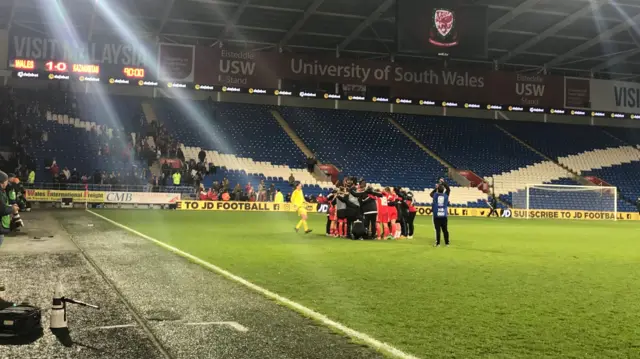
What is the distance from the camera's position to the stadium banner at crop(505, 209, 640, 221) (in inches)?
1624

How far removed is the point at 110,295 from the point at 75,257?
4722 millimetres

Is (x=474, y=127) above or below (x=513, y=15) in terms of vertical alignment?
below

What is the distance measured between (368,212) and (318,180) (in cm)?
2388

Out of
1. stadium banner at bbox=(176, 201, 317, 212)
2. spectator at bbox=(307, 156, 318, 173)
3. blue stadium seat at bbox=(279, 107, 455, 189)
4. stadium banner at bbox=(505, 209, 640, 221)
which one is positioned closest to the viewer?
stadium banner at bbox=(176, 201, 317, 212)

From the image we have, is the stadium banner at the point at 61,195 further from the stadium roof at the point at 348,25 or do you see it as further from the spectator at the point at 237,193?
the stadium roof at the point at 348,25

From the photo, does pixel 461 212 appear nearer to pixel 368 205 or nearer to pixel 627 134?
pixel 368 205

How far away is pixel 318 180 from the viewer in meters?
41.7

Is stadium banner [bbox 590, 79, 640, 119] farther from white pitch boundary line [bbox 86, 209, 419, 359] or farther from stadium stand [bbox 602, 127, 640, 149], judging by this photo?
white pitch boundary line [bbox 86, 209, 419, 359]

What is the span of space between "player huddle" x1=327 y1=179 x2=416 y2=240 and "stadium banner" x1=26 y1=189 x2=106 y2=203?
68.8 feet

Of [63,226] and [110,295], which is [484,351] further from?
Answer: [63,226]

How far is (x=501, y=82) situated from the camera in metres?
46.8

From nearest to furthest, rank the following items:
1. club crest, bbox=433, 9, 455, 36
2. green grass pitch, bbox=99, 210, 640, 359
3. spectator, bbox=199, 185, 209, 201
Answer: green grass pitch, bbox=99, 210, 640, 359 → club crest, bbox=433, 9, 455, 36 → spectator, bbox=199, 185, 209, 201

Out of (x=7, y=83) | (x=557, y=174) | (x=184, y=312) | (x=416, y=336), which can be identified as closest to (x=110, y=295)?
(x=184, y=312)

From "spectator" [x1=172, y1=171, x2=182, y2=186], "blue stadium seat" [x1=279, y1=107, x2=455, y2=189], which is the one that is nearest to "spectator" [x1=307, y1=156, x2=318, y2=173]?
"blue stadium seat" [x1=279, y1=107, x2=455, y2=189]
